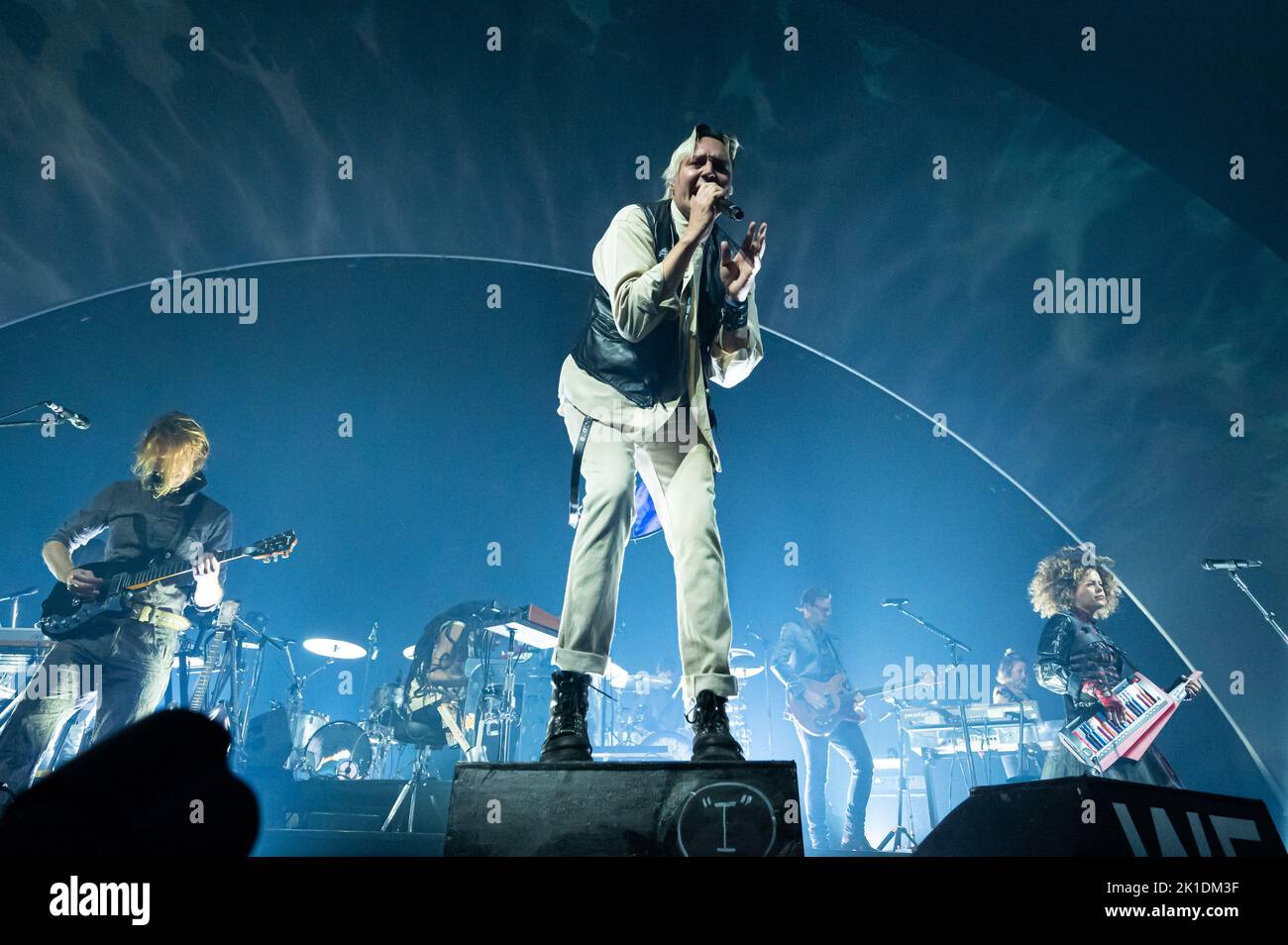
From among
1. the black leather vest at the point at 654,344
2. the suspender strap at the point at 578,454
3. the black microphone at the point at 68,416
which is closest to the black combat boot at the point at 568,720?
the suspender strap at the point at 578,454

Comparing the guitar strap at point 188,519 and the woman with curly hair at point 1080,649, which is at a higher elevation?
the guitar strap at point 188,519

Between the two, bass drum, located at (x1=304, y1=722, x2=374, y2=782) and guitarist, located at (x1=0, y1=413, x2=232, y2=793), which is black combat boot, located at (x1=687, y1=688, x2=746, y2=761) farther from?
guitarist, located at (x1=0, y1=413, x2=232, y2=793)

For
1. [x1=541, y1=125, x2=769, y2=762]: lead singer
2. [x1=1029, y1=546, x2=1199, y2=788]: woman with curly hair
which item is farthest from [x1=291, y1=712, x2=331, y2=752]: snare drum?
[x1=1029, y1=546, x2=1199, y2=788]: woman with curly hair

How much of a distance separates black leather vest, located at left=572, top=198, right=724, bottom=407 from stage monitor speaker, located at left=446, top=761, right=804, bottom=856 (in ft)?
3.29

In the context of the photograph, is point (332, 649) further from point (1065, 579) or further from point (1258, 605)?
point (1258, 605)

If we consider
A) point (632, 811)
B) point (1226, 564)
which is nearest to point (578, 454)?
point (632, 811)

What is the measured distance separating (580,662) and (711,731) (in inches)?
14.3

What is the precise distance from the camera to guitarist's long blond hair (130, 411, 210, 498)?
3.73m

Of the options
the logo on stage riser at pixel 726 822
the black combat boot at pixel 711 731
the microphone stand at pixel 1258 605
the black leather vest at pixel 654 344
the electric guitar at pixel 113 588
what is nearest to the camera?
the logo on stage riser at pixel 726 822

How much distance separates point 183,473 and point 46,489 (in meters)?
0.59

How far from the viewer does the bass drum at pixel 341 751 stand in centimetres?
379

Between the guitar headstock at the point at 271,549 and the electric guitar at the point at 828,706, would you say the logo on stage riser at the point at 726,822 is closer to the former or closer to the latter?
the electric guitar at the point at 828,706

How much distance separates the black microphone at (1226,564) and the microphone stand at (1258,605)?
2 centimetres

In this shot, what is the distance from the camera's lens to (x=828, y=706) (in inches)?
165
